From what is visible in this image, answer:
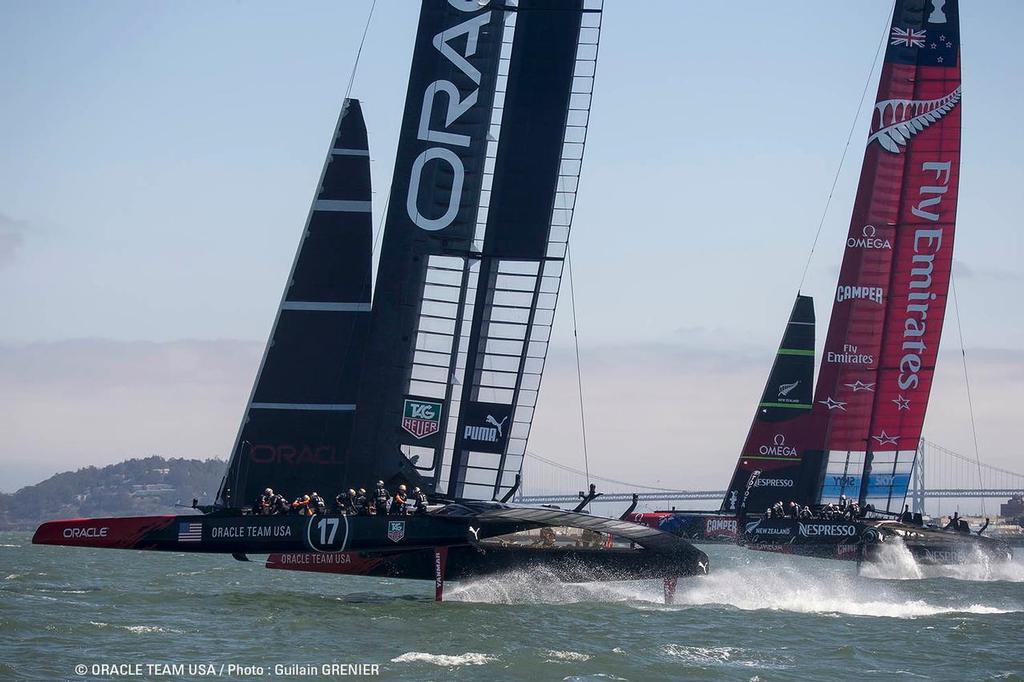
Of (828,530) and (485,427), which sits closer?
(485,427)

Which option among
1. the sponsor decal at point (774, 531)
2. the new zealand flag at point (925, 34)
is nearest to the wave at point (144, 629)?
the sponsor decal at point (774, 531)

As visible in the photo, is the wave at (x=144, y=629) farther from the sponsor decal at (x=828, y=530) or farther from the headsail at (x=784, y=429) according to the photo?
the headsail at (x=784, y=429)

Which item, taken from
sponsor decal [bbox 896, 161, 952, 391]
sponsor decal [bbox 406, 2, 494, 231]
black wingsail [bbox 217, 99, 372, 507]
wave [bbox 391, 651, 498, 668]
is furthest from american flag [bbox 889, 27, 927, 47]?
wave [bbox 391, 651, 498, 668]

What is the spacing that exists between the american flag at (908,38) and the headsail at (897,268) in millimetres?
20

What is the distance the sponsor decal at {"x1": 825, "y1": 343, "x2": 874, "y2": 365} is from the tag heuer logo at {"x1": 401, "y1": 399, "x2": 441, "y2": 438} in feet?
45.5

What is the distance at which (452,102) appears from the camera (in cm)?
1759

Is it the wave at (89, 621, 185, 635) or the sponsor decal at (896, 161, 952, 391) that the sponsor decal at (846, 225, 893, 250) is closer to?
the sponsor decal at (896, 161, 952, 391)

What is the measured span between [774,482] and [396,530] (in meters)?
17.3

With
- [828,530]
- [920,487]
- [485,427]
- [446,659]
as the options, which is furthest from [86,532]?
[920,487]

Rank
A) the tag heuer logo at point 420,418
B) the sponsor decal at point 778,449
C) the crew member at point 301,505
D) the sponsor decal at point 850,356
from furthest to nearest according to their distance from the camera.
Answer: the sponsor decal at point 778,449
the sponsor decal at point 850,356
the tag heuer logo at point 420,418
the crew member at point 301,505

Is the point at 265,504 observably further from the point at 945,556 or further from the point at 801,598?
the point at 945,556

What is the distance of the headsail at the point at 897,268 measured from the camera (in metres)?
28.8

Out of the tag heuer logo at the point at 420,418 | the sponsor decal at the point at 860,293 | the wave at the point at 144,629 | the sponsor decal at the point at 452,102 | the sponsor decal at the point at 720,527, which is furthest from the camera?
the sponsor decal at the point at 720,527

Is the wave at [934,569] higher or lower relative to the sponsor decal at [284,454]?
lower
